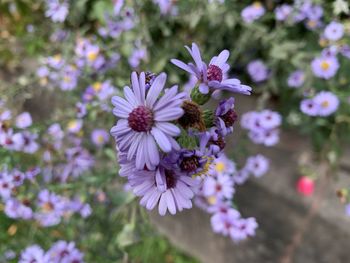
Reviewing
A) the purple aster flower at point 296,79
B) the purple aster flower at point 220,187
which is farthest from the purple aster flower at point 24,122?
the purple aster flower at point 296,79

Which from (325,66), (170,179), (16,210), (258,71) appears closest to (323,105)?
(325,66)

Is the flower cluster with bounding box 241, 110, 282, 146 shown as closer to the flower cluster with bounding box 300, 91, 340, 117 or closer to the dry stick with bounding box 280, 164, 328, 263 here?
the flower cluster with bounding box 300, 91, 340, 117

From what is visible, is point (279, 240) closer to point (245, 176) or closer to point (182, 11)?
point (245, 176)

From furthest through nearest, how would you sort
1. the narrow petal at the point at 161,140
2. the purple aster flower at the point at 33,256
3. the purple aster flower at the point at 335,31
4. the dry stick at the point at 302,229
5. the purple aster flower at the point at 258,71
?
the purple aster flower at the point at 258,71, the dry stick at the point at 302,229, the purple aster flower at the point at 335,31, the purple aster flower at the point at 33,256, the narrow petal at the point at 161,140

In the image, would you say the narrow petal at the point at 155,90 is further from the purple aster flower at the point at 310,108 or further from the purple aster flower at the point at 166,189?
the purple aster flower at the point at 310,108

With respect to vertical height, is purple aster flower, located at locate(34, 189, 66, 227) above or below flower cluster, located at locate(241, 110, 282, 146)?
below

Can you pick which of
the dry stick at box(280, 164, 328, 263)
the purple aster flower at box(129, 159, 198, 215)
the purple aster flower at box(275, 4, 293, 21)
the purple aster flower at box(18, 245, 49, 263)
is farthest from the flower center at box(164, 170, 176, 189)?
the purple aster flower at box(275, 4, 293, 21)

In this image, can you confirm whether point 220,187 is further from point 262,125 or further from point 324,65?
point 324,65
